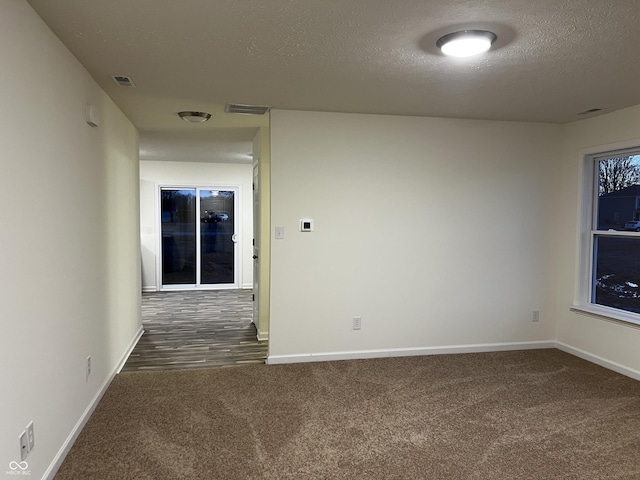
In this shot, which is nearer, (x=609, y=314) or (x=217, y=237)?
(x=609, y=314)

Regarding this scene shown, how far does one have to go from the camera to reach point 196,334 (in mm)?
5082

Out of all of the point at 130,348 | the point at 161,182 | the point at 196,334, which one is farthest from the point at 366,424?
the point at 161,182

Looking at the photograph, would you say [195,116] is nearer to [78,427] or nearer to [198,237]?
[78,427]

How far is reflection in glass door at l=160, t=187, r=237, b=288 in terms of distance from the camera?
7.97 m

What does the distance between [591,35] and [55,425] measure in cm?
348

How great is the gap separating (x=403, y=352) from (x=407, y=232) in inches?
47.0

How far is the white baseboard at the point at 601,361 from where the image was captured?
12.3ft

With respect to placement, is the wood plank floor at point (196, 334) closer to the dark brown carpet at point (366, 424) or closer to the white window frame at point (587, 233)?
the dark brown carpet at point (366, 424)

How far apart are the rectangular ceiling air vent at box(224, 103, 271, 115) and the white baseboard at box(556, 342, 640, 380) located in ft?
12.6

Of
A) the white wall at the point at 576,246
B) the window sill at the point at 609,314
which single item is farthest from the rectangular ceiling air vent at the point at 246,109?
the window sill at the point at 609,314

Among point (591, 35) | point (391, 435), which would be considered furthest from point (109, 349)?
point (591, 35)

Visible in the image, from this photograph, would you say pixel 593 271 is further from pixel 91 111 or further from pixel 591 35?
pixel 91 111

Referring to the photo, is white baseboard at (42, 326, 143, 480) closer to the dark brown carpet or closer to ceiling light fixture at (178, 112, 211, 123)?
the dark brown carpet

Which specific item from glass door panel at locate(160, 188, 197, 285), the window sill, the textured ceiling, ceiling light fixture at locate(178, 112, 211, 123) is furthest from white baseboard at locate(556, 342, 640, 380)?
glass door panel at locate(160, 188, 197, 285)
